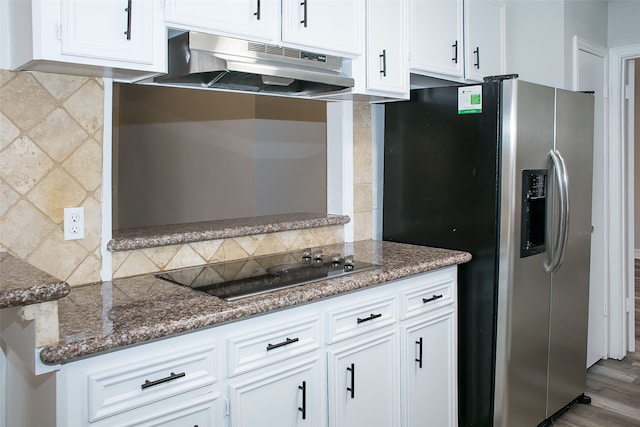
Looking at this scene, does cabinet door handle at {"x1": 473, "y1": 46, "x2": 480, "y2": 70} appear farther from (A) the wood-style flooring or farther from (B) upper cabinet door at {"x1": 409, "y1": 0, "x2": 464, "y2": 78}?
Result: (A) the wood-style flooring

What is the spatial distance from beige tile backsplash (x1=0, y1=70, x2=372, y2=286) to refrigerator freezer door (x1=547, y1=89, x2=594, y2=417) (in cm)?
210

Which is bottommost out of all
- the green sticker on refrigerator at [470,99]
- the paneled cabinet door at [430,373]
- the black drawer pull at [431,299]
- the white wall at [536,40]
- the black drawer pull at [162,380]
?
the paneled cabinet door at [430,373]

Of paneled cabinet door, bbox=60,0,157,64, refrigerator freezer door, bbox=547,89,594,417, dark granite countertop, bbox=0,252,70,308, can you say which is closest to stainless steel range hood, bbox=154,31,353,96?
paneled cabinet door, bbox=60,0,157,64

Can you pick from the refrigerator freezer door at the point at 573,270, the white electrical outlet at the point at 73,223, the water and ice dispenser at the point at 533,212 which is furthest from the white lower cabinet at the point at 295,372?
the refrigerator freezer door at the point at 573,270

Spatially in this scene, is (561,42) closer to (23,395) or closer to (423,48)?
(423,48)

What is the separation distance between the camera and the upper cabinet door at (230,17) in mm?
1810

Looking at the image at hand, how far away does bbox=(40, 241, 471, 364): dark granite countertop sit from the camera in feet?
4.49

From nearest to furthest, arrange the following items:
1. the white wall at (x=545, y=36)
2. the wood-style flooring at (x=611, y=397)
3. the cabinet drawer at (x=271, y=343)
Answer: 1. the cabinet drawer at (x=271, y=343)
2. the wood-style flooring at (x=611, y=397)
3. the white wall at (x=545, y=36)

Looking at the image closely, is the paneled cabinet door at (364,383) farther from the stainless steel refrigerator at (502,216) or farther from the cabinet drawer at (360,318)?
the stainless steel refrigerator at (502,216)

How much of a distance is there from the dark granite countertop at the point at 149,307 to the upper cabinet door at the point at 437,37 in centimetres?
106

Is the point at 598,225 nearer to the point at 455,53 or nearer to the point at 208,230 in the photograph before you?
the point at 455,53

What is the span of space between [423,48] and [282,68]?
94 centimetres

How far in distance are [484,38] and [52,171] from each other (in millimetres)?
2337

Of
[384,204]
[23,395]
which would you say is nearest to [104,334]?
[23,395]
